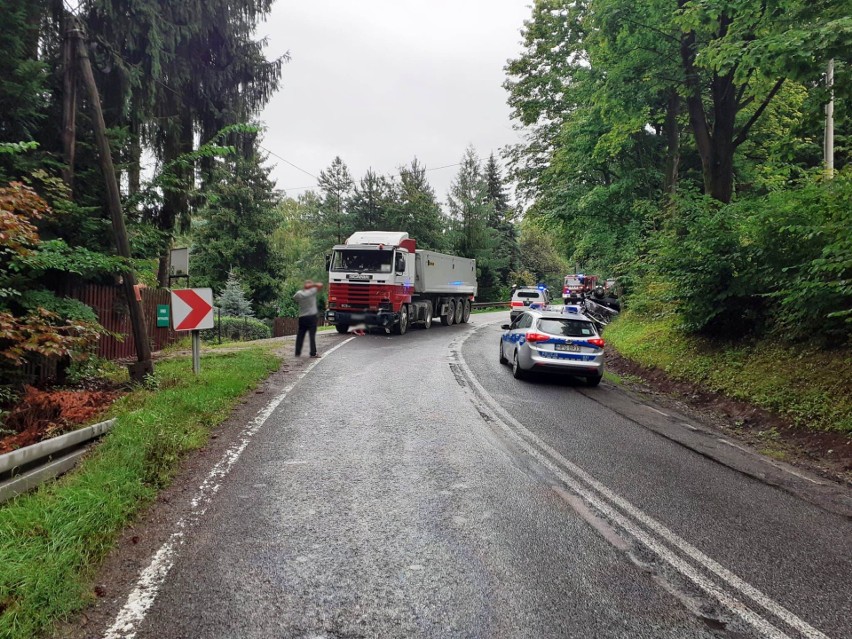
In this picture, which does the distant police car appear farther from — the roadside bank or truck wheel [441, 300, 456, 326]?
truck wheel [441, 300, 456, 326]

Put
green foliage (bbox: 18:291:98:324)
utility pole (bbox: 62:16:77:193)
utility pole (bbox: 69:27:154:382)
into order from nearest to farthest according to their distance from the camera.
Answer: green foliage (bbox: 18:291:98:324)
utility pole (bbox: 69:27:154:382)
utility pole (bbox: 62:16:77:193)

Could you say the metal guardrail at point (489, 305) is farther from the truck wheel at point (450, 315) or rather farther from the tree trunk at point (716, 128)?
the tree trunk at point (716, 128)

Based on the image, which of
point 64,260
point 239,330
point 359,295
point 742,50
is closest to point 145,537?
point 64,260

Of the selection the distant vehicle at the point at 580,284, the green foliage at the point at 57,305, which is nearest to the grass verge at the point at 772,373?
the green foliage at the point at 57,305

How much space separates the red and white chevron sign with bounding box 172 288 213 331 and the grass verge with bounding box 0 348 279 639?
160 cm

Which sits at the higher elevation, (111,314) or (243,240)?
(243,240)

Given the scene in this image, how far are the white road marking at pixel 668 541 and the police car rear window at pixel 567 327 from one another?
4.26m

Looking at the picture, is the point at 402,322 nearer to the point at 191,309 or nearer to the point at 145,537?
the point at 191,309

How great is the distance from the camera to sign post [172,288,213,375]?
351 inches

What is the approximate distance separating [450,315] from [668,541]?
22.6 meters

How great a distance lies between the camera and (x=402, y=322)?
1986 cm

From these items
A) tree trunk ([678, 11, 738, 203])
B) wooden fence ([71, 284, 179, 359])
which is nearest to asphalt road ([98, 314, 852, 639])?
wooden fence ([71, 284, 179, 359])

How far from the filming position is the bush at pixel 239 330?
2225cm

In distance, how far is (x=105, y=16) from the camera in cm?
1079
